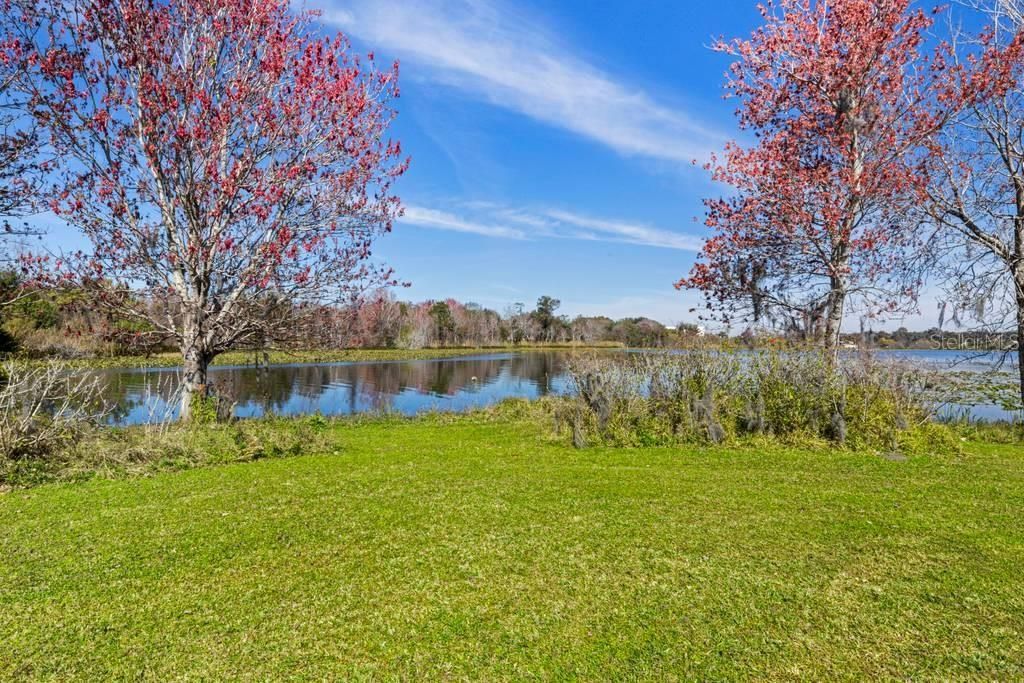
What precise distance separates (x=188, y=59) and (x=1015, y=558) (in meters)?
14.4

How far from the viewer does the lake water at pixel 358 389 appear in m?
16.8

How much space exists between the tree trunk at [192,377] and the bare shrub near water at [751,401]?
729 centimetres

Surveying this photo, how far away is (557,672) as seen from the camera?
3.05 m

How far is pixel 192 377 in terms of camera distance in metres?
11.3

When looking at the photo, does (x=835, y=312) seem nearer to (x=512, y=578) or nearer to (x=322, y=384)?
(x=512, y=578)

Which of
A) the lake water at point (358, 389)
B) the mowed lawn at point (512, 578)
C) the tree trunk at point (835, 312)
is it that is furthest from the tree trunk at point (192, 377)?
the tree trunk at point (835, 312)

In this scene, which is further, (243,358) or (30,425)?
(243,358)

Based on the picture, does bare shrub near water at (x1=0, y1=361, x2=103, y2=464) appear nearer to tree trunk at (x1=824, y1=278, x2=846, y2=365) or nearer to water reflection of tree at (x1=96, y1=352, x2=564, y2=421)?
water reflection of tree at (x1=96, y1=352, x2=564, y2=421)

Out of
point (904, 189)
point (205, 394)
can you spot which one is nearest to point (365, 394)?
point (205, 394)

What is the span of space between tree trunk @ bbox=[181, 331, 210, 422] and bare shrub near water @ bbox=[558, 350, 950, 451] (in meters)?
7.29

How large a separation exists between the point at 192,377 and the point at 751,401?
1096 centimetres

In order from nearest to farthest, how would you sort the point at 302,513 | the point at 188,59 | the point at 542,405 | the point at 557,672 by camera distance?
the point at 557,672 < the point at 302,513 < the point at 188,59 < the point at 542,405

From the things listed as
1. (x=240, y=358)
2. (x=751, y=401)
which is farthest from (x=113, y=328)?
(x=240, y=358)

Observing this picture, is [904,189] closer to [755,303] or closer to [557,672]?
[755,303]
